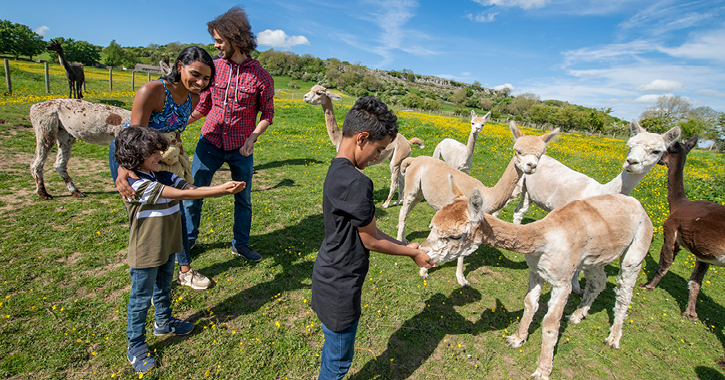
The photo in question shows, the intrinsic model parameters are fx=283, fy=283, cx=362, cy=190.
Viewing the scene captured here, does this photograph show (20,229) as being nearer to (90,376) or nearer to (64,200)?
(64,200)

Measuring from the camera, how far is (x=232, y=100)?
148 inches

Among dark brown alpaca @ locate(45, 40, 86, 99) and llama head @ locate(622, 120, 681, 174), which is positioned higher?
dark brown alpaca @ locate(45, 40, 86, 99)

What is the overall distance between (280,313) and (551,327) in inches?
120

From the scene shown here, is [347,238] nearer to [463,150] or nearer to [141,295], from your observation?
[141,295]

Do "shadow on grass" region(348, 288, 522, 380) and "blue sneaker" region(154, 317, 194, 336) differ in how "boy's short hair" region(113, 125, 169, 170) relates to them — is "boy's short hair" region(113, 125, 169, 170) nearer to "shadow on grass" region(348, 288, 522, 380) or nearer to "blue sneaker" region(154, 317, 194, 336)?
"blue sneaker" region(154, 317, 194, 336)

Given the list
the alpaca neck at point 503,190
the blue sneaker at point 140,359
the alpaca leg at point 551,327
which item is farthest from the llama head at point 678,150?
the blue sneaker at point 140,359

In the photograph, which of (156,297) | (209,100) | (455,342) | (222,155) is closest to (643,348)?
(455,342)

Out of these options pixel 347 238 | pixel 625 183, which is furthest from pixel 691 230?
pixel 347 238

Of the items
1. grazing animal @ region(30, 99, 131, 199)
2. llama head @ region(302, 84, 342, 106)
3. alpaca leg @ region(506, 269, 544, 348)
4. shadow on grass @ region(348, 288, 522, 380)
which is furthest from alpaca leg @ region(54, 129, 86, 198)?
alpaca leg @ region(506, 269, 544, 348)

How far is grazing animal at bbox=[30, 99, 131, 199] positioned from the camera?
5.81m

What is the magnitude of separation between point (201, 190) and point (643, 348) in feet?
17.8

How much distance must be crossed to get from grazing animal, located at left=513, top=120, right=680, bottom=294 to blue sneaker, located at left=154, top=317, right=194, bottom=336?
17.6 feet

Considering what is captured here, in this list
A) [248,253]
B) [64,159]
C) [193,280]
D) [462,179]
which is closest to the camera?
[193,280]

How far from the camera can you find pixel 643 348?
11.7ft
